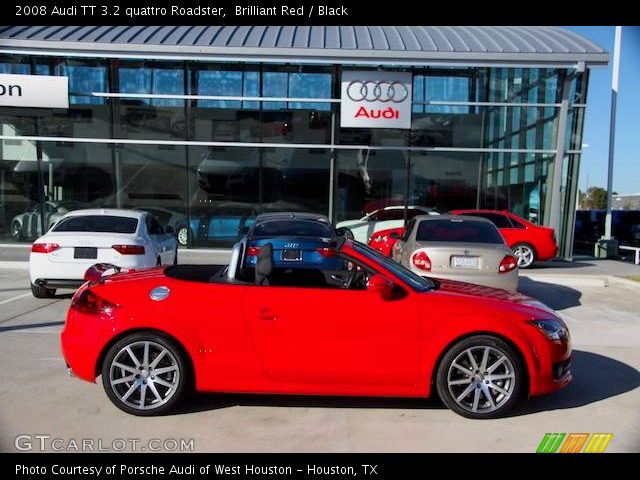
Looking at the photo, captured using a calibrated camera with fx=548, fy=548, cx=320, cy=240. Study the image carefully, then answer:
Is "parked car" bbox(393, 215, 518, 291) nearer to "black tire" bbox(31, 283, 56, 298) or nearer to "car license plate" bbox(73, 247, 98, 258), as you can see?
"car license plate" bbox(73, 247, 98, 258)

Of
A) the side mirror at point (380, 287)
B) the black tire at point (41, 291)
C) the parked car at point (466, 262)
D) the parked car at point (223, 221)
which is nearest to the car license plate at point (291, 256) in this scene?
the side mirror at point (380, 287)

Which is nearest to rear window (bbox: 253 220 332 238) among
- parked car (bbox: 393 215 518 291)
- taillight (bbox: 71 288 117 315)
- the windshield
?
parked car (bbox: 393 215 518 291)

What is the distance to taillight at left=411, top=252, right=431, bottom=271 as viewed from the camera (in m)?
7.80

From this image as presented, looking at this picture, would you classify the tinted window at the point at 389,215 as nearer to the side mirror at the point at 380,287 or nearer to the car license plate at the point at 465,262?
the car license plate at the point at 465,262

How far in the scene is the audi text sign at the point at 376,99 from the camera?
53.7 feet

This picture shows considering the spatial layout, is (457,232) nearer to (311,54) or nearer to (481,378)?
(481,378)

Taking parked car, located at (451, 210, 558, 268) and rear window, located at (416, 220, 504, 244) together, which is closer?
rear window, located at (416, 220, 504, 244)

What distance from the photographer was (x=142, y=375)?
432cm

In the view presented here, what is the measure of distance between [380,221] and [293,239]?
9.68m

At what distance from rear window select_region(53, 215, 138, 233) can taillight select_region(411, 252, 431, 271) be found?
4494mm
